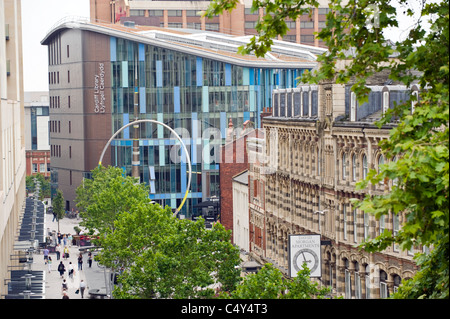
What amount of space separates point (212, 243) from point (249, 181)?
3381 centimetres

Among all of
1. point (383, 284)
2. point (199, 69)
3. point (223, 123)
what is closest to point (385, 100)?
point (383, 284)

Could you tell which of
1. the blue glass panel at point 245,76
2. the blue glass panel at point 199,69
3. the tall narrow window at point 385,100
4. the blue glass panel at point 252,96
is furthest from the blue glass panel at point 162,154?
the tall narrow window at point 385,100

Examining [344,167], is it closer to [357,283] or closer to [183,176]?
[357,283]

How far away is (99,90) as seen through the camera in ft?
434

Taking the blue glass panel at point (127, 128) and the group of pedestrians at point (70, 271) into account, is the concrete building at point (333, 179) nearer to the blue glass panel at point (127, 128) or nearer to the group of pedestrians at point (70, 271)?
the group of pedestrians at point (70, 271)

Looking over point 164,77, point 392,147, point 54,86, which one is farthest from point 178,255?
point 54,86

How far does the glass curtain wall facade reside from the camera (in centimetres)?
13012

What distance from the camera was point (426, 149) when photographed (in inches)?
613

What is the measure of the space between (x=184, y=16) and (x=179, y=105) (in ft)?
147

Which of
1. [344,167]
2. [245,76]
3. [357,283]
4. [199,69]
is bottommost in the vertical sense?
[357,283]

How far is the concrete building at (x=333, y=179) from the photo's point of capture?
47.5 metres

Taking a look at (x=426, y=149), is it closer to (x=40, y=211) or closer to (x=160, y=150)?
(x=40, y=211)

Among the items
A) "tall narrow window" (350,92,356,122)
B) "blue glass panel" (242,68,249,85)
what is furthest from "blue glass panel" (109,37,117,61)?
"tall narrow window" (350,92,356,122)
